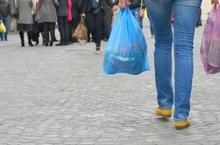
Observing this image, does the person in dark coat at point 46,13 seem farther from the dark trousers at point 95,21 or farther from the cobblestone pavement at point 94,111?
the cobblestone pavement at point 94,111

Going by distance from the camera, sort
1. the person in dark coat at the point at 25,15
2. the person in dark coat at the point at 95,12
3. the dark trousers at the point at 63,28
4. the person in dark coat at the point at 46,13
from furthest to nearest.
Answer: the dark trousers at the point at 63,28 → the person in dark coat at the point at 25,15 → the person in dark coat at the point at 46,13 → the person in dark coat at the point at 95,12

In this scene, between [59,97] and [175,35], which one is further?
[59,97]

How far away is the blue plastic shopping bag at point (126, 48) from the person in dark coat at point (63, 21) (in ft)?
39.4

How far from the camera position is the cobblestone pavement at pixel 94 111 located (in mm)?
4180

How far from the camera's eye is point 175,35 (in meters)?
4.32

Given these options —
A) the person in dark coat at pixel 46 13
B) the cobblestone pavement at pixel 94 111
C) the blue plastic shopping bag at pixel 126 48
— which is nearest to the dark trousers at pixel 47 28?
the person in dark coat at pixel 46 13

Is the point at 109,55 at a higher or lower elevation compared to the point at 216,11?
lower

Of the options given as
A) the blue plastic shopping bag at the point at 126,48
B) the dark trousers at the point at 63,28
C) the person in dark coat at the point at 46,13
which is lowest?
the dark trousers at the point at 63,28

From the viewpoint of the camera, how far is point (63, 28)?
55.2 feet

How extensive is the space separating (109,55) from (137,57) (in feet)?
0.81

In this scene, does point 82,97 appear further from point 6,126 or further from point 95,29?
point 95,29

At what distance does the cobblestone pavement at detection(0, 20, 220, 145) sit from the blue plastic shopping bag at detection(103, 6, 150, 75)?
1.54 feet

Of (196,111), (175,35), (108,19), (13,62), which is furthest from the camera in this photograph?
(108,19)

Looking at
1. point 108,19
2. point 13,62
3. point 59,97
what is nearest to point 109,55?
point 59,97
